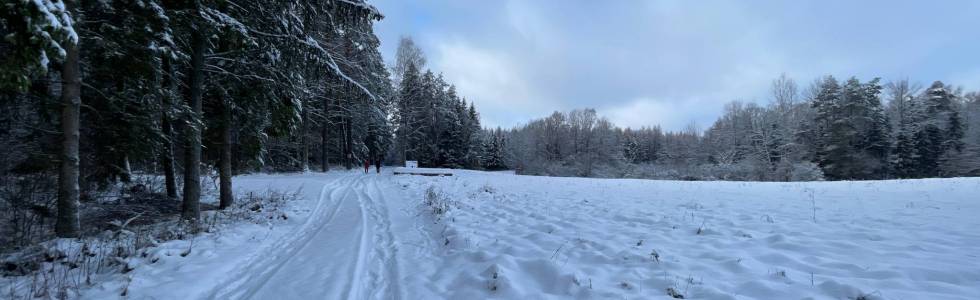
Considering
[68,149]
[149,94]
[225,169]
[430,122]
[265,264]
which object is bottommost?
[265,264]

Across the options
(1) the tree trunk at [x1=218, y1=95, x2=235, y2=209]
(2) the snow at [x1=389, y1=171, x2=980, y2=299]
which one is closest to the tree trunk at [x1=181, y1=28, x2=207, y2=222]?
(1) the tree trunk at [x1=218, y1=95, x2=235, y2=209]

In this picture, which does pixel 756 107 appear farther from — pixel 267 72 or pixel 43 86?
pixel 43 86

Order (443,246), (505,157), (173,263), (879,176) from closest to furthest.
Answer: (173,263)
(443,246)
(879,176)
(505,157)

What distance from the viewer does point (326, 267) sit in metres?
4.80

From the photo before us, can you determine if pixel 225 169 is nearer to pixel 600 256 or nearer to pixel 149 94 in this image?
pixel 149 94

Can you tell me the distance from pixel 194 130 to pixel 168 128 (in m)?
4.24

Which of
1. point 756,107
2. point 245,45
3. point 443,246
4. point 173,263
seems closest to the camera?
point 173,263

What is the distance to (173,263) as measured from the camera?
4.83m

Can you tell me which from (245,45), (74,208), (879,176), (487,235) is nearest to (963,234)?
(487,235)

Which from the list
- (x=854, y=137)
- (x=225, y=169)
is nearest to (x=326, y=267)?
(x=225, y=169)

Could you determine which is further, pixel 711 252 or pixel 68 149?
pixel 68 149

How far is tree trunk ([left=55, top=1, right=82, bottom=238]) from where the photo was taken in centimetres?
589

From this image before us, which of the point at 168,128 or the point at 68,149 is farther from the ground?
the point at 168,128

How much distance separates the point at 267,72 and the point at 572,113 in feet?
213
